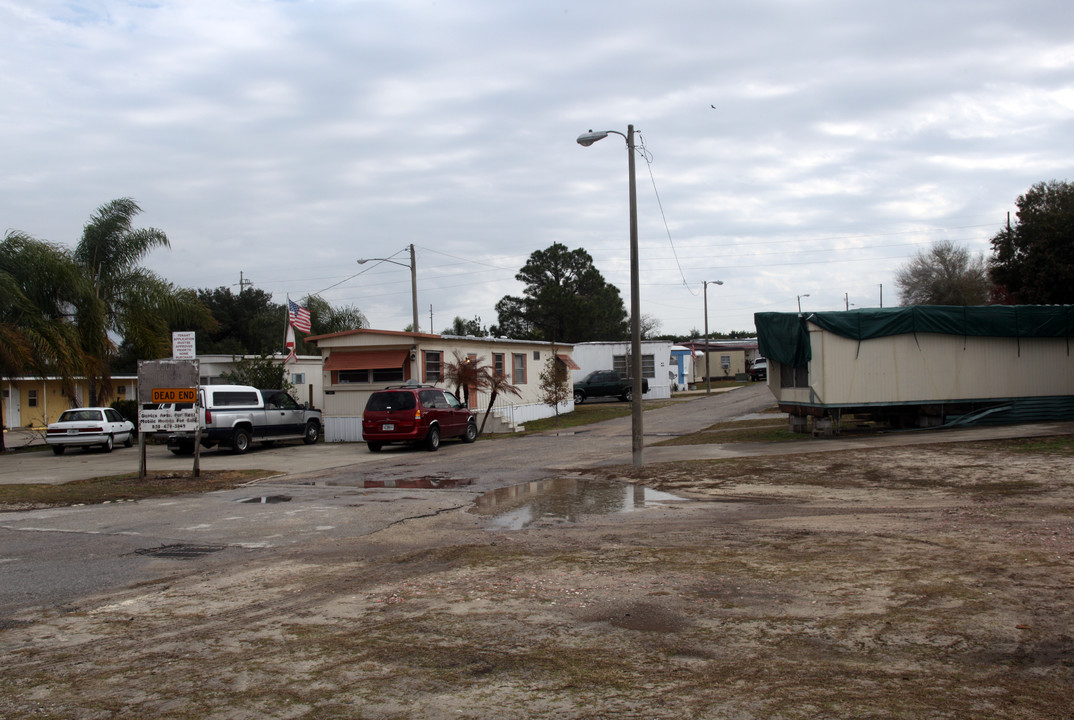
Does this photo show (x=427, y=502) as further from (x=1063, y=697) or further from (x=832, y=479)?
(x=1063, y=697)

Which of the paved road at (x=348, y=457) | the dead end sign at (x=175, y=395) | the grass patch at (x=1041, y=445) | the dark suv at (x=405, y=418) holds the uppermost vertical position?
the dead end sign at (x=175, y=395)

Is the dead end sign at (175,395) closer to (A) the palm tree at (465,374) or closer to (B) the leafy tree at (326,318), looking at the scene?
(A) the palm tree at (465,374)

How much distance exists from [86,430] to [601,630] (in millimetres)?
24836

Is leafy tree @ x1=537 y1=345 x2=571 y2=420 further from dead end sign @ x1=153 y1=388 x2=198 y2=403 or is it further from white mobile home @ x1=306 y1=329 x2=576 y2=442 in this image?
dead end sign @ x1=153 y1=388 x2=198 y2=403

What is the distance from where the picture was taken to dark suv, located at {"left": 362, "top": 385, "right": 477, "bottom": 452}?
21656 millimetres

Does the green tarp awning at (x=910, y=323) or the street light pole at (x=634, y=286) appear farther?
the green tarp awning at (x=910, y=323)

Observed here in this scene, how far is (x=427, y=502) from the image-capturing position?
12531mm

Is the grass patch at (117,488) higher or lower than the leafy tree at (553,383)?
lower

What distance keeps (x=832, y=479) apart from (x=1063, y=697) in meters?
9.22

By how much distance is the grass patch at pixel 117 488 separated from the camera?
1355 cm

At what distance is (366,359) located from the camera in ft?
86.7

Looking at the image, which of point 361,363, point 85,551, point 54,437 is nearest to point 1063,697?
point 85,551

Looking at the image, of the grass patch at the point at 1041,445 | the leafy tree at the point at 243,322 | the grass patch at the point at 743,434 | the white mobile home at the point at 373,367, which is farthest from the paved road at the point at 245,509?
A: the leafy tree at the point at 243,322

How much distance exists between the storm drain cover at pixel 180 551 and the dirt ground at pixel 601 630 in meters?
1.15
